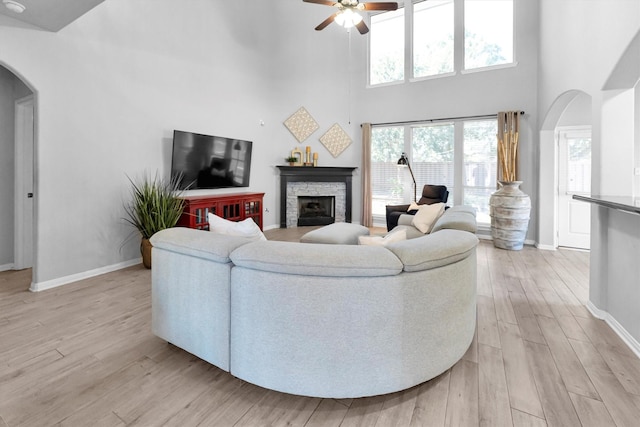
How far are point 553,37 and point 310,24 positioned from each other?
468 cm

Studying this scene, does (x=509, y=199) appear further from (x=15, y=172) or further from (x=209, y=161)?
(x=15, y=172)

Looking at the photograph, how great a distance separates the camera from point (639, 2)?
77.3 inches

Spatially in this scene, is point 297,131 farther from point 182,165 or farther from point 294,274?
point 294,274

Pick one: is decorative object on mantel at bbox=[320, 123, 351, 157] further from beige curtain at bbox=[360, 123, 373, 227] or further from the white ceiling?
the white ceiling

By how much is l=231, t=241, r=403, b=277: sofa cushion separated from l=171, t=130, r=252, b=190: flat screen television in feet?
12.0

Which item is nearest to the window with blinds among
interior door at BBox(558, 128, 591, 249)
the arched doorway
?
interior door at BBox(558, 128, 591, 249)

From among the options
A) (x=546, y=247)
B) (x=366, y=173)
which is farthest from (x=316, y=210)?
(x=546, y=247)

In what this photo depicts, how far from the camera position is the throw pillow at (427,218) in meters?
4.00

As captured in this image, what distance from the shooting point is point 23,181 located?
3875 mm

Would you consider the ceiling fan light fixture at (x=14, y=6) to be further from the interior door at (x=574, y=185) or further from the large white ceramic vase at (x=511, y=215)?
the interior door at (x=574, y=185)

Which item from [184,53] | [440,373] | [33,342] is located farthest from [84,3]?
[440,373]

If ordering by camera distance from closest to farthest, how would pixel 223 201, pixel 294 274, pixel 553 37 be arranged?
pixel 294 274 < pixel 553 37 < pixel 223 201

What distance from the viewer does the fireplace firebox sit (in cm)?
712

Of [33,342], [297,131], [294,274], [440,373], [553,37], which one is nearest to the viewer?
[294,274]
